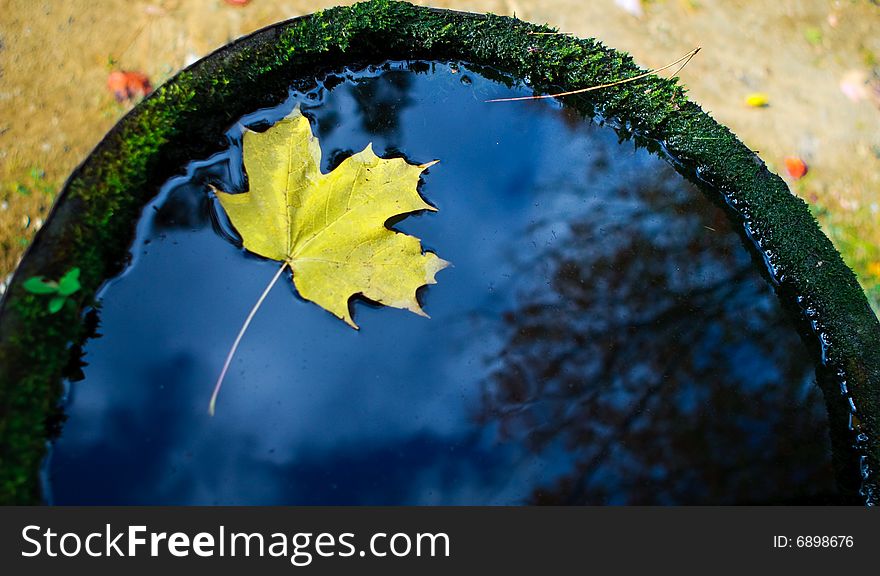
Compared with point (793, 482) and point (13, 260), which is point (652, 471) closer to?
point (793, 482)

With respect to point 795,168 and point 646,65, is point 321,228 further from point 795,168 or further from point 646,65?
point 795,168

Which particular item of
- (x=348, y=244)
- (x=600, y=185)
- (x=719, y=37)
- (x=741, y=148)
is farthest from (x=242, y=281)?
(x=719, y=37)

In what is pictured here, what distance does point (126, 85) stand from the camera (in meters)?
2.26

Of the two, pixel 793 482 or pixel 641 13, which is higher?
pixel 641 13

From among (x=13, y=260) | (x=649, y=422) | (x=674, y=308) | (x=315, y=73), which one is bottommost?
(x=649, y=422)

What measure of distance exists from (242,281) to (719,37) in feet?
7.64

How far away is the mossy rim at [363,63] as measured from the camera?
158cm

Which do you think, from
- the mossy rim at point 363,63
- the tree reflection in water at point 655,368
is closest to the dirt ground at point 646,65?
the mossy rim at point 363,63

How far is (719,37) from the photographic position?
9.12 ft

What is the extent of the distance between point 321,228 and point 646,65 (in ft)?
5.49

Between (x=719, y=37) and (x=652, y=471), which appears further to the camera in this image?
(x=719, y=37)

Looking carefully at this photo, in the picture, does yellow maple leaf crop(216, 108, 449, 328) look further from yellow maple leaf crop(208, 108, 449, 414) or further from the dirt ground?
the dirt ground

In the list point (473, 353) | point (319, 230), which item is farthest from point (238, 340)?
point (473, 353)

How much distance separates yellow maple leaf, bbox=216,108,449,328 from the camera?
174 cm
